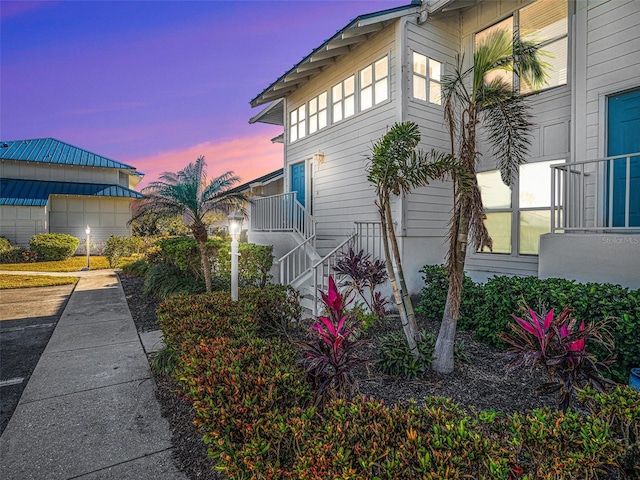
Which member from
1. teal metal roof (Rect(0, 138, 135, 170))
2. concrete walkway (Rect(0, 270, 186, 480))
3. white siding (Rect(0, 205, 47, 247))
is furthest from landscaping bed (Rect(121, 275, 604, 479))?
teal metal roof (Rect(0, 138, 135, 170))

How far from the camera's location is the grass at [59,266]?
47.2 feet

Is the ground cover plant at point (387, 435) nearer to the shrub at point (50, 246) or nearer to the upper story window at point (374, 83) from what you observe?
the upper story window at point (374, 83)

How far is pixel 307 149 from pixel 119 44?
7417mm

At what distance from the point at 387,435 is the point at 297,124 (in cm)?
1039

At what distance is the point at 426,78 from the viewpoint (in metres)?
7.44

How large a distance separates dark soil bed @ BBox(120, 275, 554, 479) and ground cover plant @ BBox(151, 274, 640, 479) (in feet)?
2.01

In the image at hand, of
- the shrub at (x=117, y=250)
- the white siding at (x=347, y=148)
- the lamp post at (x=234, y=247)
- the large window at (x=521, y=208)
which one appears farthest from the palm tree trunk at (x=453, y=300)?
the shrub at (x=117, y=250)

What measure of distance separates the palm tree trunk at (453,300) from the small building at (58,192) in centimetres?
2123

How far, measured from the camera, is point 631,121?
524cm

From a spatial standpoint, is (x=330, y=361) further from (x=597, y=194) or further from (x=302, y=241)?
(x=302, y=241)

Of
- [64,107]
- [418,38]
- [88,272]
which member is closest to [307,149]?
[418,38]

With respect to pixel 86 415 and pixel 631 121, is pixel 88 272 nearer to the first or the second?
pixel 86 415

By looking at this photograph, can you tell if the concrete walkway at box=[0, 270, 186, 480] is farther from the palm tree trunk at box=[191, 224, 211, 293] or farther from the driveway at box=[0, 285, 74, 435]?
the palm tree trunk at box=[191, 224, 211, 293]

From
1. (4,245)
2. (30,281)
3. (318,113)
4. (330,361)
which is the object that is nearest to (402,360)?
(330,361)
